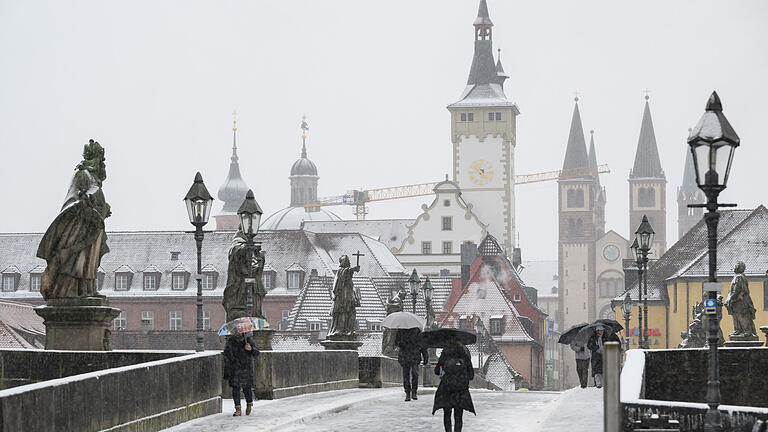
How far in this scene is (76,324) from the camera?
19.1 meters

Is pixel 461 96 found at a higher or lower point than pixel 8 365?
higher

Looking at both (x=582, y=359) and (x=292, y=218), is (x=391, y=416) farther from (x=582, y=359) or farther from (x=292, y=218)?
(x=292, y=218)

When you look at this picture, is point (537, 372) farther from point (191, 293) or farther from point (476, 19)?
point (476, 19)

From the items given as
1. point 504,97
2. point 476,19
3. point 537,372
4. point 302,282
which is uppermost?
point 476,19

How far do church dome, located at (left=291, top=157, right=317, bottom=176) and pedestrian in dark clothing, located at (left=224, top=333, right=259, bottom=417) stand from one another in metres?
164

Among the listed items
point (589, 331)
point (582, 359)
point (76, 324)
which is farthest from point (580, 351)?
point (76, 324)

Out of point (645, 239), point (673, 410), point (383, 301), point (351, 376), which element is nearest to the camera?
point (673, 410)

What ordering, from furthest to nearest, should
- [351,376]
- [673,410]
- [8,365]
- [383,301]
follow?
[383,301], [351,376], [8,365], [673,410]

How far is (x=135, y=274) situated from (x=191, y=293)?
14.9ft

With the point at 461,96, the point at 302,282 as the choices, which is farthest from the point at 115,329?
the point at 461,96

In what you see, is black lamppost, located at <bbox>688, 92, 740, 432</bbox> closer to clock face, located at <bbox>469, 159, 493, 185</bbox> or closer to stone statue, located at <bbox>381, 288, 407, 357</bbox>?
stone statue, located at <bbox>381, 288, 407, 357</bbox>

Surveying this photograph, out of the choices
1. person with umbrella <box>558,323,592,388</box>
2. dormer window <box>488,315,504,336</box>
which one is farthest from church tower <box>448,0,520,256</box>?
person with umbrella <box>558,323,592,388</box>

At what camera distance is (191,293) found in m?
98.7

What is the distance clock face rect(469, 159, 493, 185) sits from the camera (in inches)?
5472
